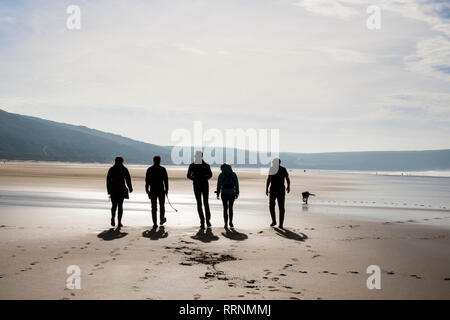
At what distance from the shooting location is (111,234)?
1145cm

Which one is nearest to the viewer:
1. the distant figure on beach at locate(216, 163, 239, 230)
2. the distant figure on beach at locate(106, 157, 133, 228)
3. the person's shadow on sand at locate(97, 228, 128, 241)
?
the person's shadow on sand at locate(97, 228, 128, 241)

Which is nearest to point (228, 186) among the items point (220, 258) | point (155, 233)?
point (155, 233)

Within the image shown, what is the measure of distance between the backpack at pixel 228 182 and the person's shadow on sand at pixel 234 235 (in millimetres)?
1499

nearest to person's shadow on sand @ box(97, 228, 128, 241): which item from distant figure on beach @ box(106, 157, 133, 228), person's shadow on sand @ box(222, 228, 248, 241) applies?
distant figure on beach @ box(106, 157, 133, 228)

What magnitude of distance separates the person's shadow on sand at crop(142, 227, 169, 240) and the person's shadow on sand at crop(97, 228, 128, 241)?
0.63 meters

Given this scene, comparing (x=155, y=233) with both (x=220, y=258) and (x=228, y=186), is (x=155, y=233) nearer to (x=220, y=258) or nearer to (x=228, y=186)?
(x=228, y=186)

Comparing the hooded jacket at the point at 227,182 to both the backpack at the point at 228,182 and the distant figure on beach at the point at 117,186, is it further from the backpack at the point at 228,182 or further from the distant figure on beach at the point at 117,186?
the distant figure on beach at the point at 117,186

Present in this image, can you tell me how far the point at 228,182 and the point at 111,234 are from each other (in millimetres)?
4100

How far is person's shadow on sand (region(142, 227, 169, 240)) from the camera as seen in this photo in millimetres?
11152

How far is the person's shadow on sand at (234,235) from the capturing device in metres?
11.2

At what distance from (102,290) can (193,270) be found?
6.18 ft

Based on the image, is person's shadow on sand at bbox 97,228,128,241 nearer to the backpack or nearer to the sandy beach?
the sandy beach
